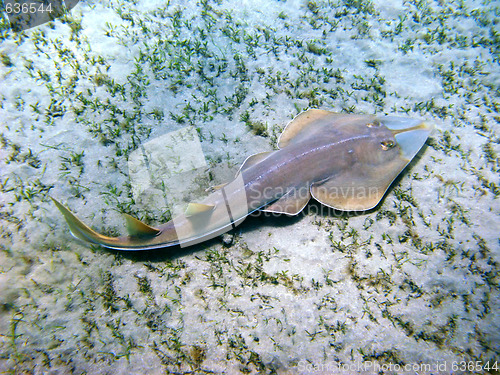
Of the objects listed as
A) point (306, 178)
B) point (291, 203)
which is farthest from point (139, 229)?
point (306, 178)

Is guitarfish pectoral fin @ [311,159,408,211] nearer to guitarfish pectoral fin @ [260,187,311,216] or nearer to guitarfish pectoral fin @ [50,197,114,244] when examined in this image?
guitarfish pectoral fin @ [260,187,311,216]

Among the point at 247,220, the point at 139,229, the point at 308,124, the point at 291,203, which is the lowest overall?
the point at 247,220

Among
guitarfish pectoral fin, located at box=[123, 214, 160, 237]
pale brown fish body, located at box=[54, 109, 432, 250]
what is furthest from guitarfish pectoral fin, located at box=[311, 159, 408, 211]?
guitarfish pectoral fin, located at box=[123, 214, 160, 237]

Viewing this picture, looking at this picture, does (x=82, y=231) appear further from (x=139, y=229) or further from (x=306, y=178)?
(x=306, y=178)

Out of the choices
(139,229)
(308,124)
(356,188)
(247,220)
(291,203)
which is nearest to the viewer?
(139,229)

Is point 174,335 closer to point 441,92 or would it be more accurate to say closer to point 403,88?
point 403,88

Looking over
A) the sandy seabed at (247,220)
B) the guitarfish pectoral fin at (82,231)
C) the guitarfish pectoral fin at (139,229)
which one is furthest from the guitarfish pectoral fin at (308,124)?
the guitarfish pectoral fin at (82,231)
